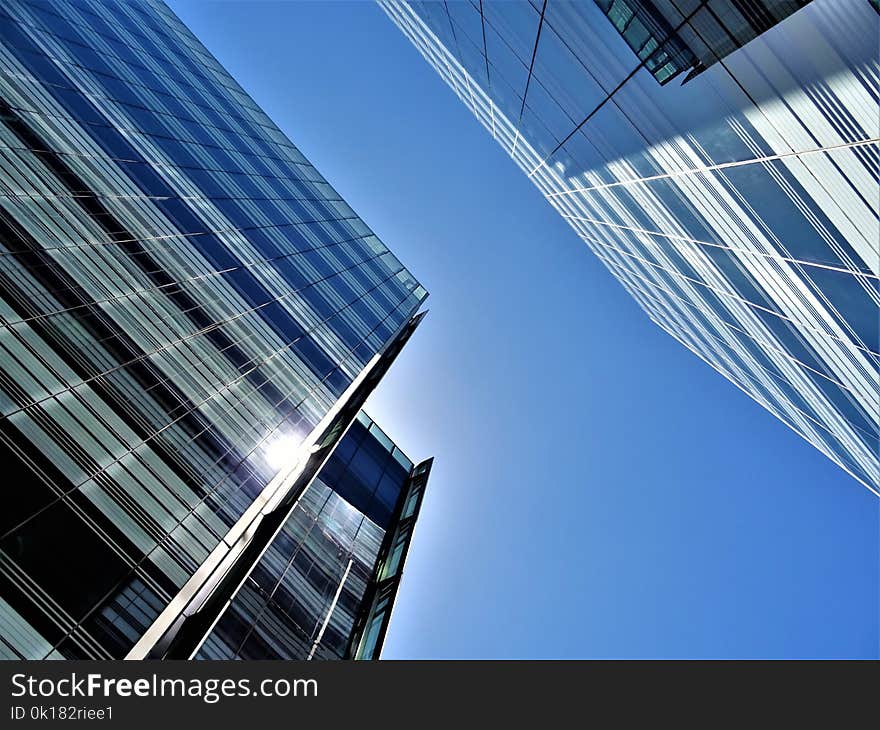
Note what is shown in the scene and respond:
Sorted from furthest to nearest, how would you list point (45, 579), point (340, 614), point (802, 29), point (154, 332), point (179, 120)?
point (179, 120)
point (340, 614)
point (154, 332)
point (45, 579)
point (802, 29)

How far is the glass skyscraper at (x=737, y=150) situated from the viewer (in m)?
7.79

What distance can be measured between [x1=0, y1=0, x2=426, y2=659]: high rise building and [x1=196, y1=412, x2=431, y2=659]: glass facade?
0.81ft

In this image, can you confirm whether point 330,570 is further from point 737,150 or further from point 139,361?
point 737,150

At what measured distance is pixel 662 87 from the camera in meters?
11.5

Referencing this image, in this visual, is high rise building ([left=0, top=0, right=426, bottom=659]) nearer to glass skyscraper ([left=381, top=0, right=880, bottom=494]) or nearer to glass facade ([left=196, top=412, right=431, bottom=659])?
glass facade ([left=196, top=412, right=431, bottom=659])

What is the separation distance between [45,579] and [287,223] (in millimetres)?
23929

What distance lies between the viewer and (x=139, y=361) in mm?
13031

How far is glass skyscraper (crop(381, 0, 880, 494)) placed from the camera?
7793 mm

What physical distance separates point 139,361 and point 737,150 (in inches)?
566

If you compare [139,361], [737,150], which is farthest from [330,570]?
[737,150]

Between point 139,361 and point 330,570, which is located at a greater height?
point 139,361

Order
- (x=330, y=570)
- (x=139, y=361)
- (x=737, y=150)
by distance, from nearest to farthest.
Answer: (x=737, y=150) → (x=139, y=361) → (x=330, y=570)
